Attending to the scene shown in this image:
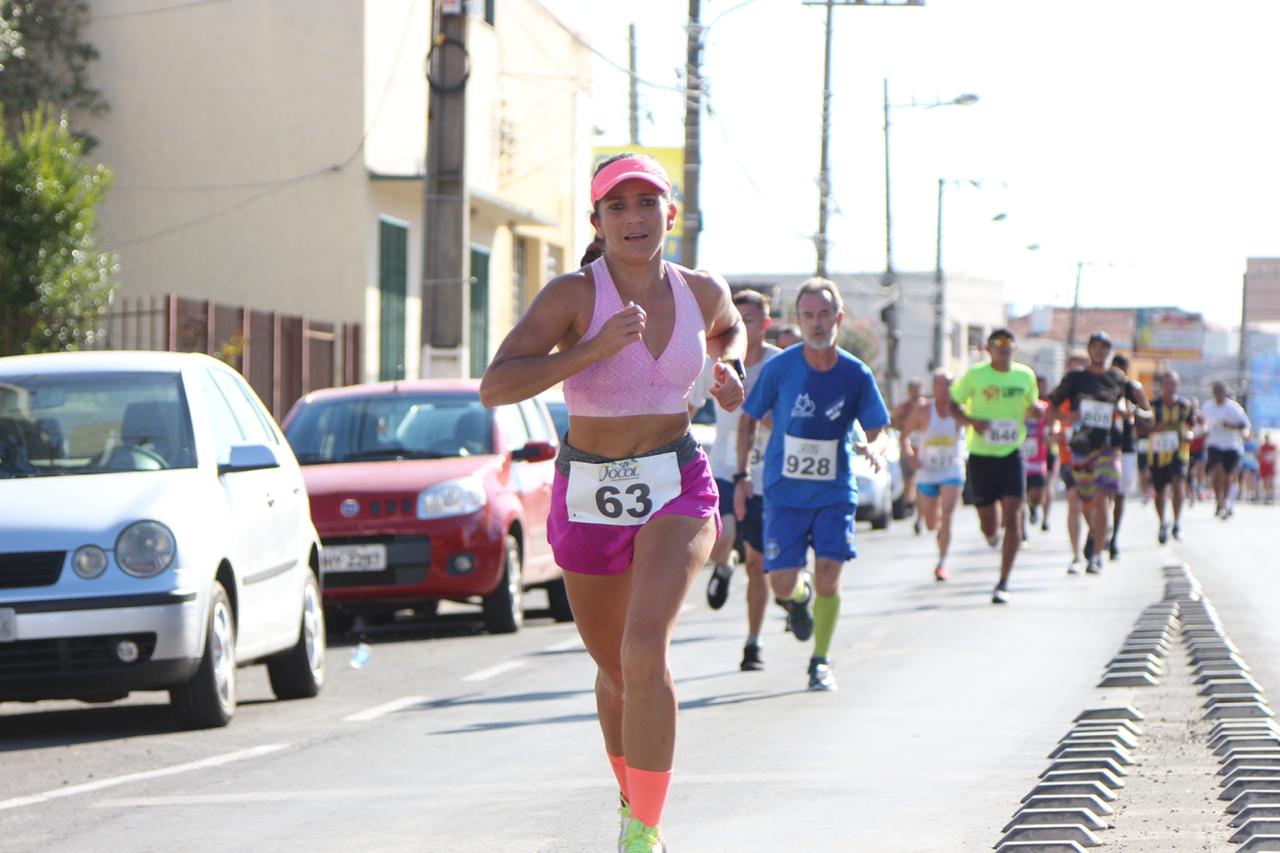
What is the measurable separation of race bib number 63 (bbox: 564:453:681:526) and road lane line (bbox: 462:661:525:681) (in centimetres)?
622

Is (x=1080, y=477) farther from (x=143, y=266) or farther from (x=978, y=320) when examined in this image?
(x=978, y=320)

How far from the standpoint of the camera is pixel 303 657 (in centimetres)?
1130

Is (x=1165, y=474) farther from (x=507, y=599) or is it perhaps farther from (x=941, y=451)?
(x=507, y=599)

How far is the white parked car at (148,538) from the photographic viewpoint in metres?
9.38

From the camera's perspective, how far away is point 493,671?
1255cm

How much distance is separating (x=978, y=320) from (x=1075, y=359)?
87.6 metres

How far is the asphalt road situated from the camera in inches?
274

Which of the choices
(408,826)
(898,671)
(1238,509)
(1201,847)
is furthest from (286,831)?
(1238,509)

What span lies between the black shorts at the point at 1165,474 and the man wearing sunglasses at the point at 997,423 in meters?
8.89

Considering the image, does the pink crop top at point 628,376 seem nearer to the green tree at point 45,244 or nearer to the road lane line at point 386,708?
the road lane line at point 386,708

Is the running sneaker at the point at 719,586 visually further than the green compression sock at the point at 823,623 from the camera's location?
Yes

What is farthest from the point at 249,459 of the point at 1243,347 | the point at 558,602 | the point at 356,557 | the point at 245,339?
the point at 1243,347

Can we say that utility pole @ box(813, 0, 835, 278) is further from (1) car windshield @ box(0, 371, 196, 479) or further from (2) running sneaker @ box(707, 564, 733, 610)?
(1) car windshield @ box(0, 371, 196, 479)

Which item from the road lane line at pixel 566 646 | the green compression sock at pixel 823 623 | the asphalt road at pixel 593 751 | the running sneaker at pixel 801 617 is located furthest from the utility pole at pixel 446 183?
the green compression sock at pixel 823 623
